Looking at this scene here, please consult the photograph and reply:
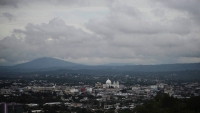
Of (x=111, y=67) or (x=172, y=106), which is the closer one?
(x=172, y=106)

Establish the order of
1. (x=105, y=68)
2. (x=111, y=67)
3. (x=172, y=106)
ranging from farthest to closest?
1. (x=111, y=67)
2. (x=105, y=68)
3. (x=172, y=106)

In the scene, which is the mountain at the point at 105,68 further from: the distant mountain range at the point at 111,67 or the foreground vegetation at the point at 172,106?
the foreground vegetation at the point at 172,106

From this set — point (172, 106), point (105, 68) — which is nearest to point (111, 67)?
point (105, 68)

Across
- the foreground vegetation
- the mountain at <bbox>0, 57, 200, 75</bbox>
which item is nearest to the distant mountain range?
the mountain at <bbox>0, 57, 200, 75</bbox>

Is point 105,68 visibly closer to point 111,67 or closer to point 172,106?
point 111,67

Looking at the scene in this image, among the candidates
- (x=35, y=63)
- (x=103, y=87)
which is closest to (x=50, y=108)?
(x=103, y=87)

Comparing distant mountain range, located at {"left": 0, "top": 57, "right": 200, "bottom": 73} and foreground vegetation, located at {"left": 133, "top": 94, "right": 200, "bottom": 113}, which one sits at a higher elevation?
distant mountain range, located at {"left": 0, "top": 57, "right": 200, "bottom": 73}

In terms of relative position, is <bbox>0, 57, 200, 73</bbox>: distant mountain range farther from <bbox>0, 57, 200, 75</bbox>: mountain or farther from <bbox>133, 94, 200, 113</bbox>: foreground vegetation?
Result: <bbox>133, 94, 200, 113</bbox>: foreground vegetation

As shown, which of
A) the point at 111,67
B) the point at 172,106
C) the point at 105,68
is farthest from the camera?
the point at 111,67

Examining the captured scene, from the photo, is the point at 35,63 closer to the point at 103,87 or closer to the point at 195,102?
the point at 103,87

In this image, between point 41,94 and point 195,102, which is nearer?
point 195,102

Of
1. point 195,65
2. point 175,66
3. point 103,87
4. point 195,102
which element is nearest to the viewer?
point 195,102
